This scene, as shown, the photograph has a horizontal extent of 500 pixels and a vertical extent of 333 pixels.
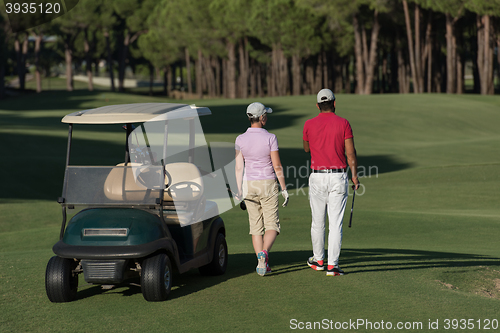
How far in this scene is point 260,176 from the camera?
6.80 meters

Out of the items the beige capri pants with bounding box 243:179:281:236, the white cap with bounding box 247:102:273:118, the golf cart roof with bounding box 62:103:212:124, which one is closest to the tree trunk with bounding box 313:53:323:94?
the white cap with bounding box 247:102:273:118

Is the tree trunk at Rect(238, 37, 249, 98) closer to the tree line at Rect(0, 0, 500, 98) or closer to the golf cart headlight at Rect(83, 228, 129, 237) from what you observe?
the tree line at Rect(0, 0, 500, 98)

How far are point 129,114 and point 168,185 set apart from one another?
85 cm

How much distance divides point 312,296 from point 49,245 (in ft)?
22.8

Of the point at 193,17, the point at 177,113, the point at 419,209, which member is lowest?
the point at 419,209

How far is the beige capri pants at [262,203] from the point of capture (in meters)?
6.79

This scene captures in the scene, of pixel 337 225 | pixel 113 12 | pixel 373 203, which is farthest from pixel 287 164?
pixel 113 12

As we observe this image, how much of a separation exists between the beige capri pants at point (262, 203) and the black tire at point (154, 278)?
1459 millimetres

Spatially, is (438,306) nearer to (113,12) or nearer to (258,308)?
(258,308)

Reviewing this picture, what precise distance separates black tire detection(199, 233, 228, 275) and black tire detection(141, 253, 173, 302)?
1159mm

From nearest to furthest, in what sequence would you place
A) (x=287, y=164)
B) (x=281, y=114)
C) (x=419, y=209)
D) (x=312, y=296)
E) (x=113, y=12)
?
(x=312, y=296) → (x=419, y=209) → (x=287, y=164) → (x=281, y=114) → (x=113, y=12)

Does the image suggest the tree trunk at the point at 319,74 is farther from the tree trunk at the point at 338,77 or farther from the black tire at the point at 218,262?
the black tire at the point at 218,262

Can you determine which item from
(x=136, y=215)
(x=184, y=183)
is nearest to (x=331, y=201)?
(x=184, y=183)

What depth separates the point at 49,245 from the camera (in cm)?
1109
